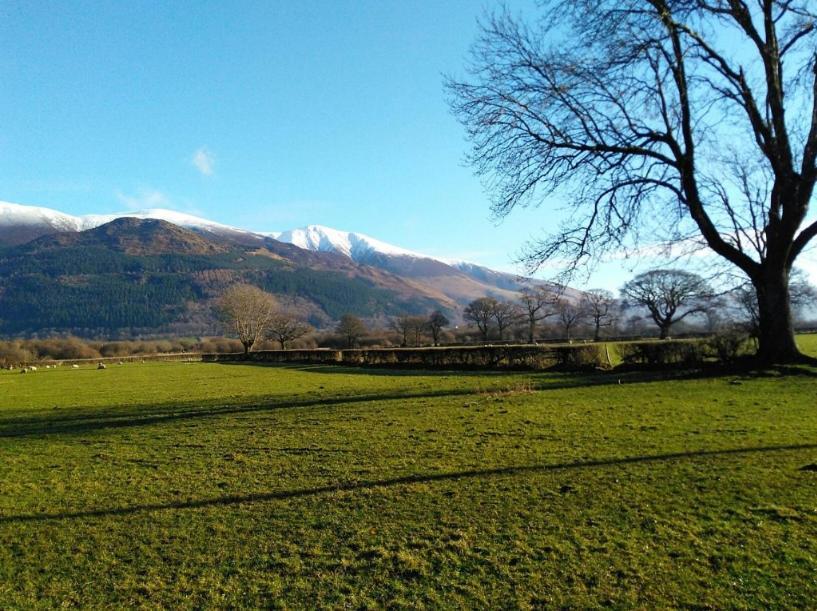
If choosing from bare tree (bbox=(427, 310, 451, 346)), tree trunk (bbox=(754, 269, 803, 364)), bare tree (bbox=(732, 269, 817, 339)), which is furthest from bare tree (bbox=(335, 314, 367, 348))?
tree trunk (bbox=(754, 269, 803, 364))

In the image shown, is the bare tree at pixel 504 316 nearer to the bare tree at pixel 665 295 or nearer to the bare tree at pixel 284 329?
the bare tree at pixel 665 295

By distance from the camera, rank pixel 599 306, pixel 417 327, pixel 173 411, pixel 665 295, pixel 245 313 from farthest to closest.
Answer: pixel 417 327 < pixel 599 306 < pixel 245 313 < pixel 665 295 < pixel 173 411

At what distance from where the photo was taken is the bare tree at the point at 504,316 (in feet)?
327

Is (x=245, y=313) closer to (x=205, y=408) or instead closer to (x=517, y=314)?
(x=517, y=314)

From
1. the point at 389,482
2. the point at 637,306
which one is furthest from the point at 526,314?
the point at 389,482

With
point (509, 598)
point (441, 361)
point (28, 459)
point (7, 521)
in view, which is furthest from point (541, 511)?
point (441, 361)

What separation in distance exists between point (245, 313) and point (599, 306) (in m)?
61.5

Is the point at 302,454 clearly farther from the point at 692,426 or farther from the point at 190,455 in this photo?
the point at 692,426

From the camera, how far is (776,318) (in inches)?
730

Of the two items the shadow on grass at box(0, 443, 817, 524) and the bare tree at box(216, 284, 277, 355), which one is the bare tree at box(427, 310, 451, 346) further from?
the shadow on grass at box(0, 443, 817, 524)

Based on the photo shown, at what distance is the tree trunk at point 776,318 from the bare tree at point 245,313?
74.1 m

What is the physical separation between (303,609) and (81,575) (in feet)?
8.08

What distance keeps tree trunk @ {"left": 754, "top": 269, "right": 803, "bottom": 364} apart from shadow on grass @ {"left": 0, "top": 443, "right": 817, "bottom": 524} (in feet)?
40.6

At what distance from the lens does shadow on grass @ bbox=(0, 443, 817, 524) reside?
22.1ft
